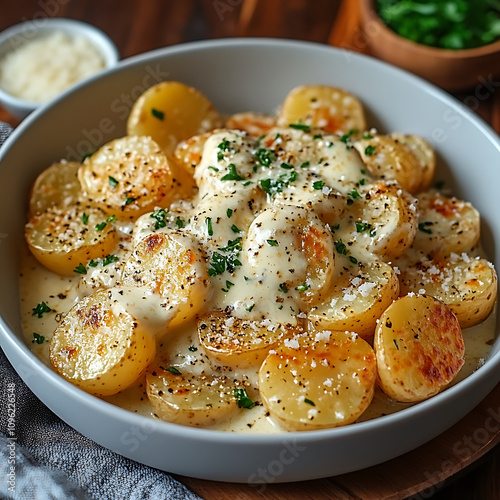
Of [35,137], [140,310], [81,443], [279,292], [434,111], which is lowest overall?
[81,443]

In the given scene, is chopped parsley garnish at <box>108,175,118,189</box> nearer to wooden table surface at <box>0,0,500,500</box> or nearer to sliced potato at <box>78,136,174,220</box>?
sliced potato at <box>78,136,174,220</box>

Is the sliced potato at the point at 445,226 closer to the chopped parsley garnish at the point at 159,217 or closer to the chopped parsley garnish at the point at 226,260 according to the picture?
the chopped parsley garnish at the point at 226,260

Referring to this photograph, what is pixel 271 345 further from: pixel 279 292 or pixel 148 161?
pixel 148 161

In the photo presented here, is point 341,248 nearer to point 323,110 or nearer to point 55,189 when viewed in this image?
point 323,110

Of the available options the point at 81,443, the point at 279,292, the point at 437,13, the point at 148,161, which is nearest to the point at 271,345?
the point at 279,292

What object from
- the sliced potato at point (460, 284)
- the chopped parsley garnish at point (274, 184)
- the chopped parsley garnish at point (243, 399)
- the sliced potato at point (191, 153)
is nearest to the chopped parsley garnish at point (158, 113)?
the sliced potato at point (191, 153)

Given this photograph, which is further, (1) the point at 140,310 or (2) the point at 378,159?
(2) the point at 378,159

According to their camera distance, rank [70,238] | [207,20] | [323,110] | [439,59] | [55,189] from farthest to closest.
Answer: [207,20] → [439,59] → [323,110] → [55,189] → [70,238]

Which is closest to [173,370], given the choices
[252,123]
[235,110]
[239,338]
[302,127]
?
[239,338]
